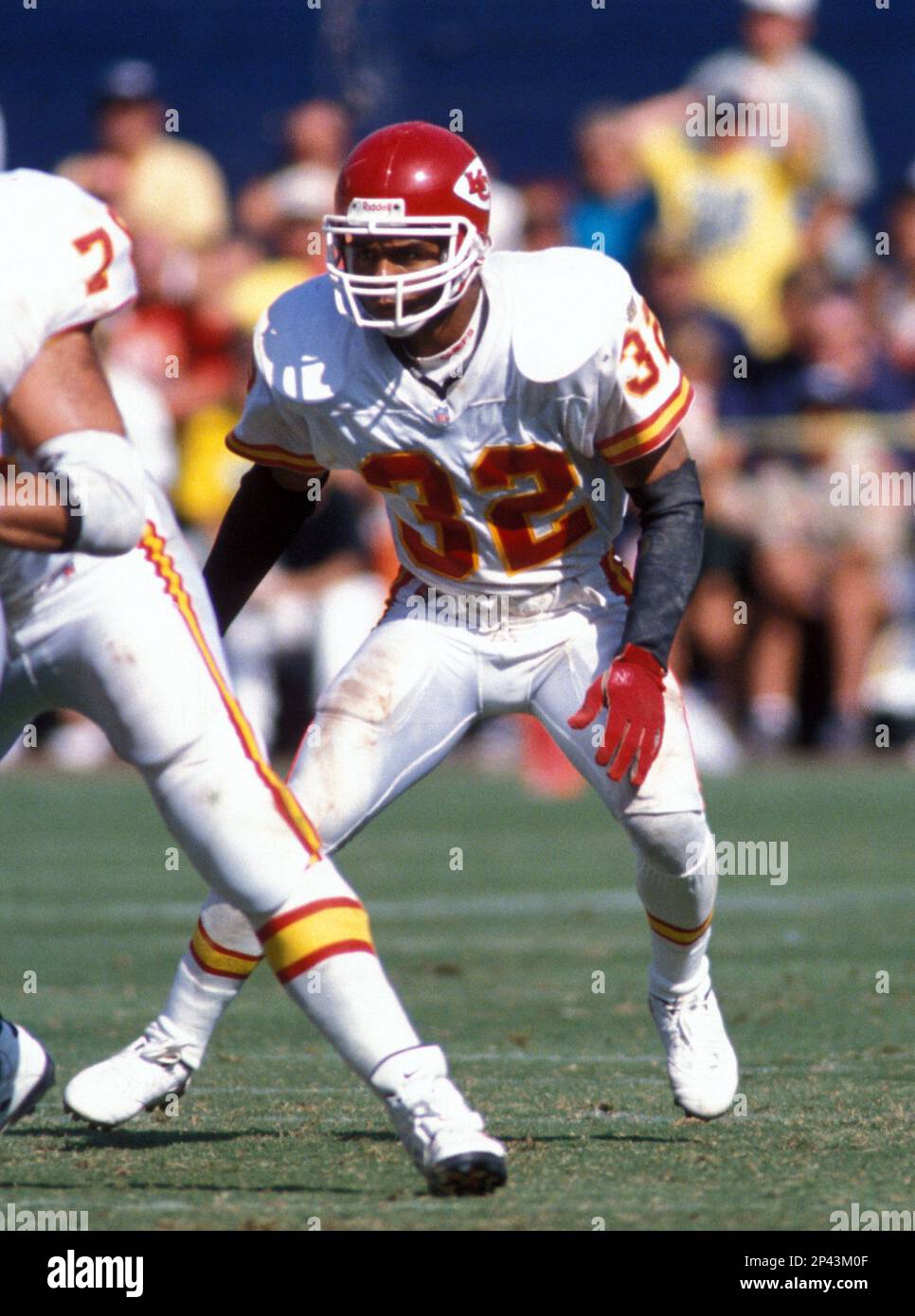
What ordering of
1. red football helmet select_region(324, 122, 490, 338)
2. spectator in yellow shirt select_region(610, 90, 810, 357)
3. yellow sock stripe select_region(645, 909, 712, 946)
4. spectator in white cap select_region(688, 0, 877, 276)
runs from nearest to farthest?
red football helmet select_region(324, 122, 490, 338), yellow sock stripe select_region(645, 909, 712, 946), spectator in yellow shirt select_region(610, 90, 810, 357), spectator in white cap select_region(688, 0, 877, 276)

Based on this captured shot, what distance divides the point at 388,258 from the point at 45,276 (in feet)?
2.55

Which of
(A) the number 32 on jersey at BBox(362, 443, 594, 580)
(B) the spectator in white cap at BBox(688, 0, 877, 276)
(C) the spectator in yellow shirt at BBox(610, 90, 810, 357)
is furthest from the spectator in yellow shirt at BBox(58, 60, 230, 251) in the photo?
Result: (A) the number 32 on jersey at BBox(362, 443, 594, 580)

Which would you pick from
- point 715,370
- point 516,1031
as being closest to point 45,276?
point 516,1031

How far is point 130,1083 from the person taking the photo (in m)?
3.70

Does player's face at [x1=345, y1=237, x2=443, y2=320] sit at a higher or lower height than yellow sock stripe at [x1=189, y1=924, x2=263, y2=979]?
higher

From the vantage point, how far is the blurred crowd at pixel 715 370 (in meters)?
10.2

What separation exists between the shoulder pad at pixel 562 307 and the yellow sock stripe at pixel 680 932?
941mm

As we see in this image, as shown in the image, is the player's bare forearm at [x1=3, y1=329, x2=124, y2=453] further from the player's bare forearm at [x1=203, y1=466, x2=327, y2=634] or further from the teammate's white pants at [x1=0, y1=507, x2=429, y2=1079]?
the player's bare forearm at [x1=203, y1=466, x2=327, y2=634]

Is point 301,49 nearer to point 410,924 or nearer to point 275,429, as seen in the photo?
point 410,924

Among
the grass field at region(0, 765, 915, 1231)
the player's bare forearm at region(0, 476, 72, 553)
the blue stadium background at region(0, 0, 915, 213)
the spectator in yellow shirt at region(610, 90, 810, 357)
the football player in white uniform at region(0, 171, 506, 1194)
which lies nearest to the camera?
the player's bare forearm at region(0, 476, 72, 553)

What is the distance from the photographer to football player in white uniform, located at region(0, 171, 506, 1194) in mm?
2988

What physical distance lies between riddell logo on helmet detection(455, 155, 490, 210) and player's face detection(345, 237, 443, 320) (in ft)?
0.36

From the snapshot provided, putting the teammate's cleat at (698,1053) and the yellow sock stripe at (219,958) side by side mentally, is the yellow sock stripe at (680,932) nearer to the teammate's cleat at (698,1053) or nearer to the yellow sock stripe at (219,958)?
the teammate's cleat at (698,1053)
